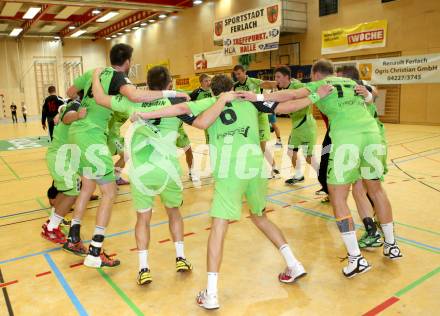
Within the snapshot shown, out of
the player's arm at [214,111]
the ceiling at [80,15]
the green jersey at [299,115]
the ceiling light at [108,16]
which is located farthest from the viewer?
the ceiling light at [108,16]

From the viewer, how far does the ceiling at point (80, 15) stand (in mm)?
25719

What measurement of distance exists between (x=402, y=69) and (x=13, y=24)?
31306 mm

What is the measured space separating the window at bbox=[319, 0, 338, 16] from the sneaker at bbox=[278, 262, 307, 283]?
719 inches

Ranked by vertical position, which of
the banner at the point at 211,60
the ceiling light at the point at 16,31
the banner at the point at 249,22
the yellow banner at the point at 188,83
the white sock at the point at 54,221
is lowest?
the white sock at the point at 54,221

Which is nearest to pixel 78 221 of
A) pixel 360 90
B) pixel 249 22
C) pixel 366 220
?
pixel 366 220

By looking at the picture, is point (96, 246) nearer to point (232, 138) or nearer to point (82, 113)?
point (82, 113)

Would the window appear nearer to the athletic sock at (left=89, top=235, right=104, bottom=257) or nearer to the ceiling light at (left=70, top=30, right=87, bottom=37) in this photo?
the athletic sock at (left=89, top=235, right=104, bottom=257)

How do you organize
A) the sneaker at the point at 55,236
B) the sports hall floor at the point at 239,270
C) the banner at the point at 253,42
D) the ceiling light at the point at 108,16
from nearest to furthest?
the sports hall floor at the point at 239,270, the sneaker at the point at 55,236, the banner at the point at 253,42, the ceiling light at the point at 108,16

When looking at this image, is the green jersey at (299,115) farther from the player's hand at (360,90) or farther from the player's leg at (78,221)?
the player's leg at (78,221)

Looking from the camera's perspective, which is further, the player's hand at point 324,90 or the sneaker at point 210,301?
the player's hand at point 324,90

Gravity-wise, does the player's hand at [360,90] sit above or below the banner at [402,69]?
below

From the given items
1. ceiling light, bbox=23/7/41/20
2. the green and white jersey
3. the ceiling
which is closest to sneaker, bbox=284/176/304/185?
the green and white jersey

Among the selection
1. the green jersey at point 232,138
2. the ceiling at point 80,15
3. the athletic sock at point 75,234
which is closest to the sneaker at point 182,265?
the green jersey at point 232,138

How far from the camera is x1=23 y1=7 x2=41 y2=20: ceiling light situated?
1088 inches
